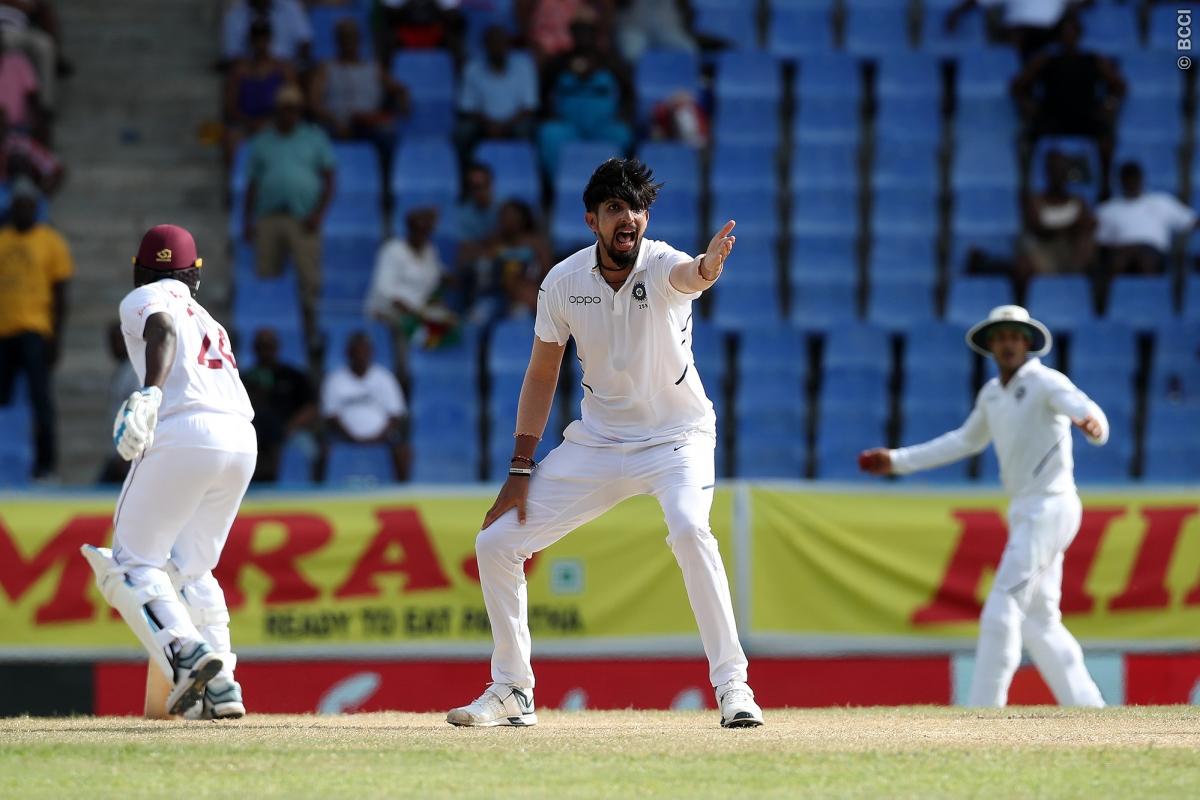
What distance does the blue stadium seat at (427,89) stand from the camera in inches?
Answer: 701

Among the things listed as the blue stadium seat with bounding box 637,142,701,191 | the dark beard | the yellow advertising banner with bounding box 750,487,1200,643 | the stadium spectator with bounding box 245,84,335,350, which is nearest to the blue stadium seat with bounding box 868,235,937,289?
the blue stadium seat with bounding box 637,142,701,191

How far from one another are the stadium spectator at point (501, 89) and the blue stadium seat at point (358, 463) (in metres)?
3.57

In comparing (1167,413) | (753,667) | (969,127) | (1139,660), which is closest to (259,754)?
(753,667)

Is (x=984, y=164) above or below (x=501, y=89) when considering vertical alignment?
below

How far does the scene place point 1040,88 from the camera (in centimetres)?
1772

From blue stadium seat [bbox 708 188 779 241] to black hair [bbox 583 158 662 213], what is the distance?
30.4ft

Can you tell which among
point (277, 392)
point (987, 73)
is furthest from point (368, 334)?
point (987, 73)

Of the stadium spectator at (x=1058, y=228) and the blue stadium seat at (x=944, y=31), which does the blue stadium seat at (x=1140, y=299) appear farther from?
the blue stadium seat at (x=944, y=31)

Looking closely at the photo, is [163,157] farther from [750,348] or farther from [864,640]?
[864,640]

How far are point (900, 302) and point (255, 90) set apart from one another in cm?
613

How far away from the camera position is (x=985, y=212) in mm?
17125

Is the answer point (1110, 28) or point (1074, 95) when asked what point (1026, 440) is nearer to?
point (1074, 95)

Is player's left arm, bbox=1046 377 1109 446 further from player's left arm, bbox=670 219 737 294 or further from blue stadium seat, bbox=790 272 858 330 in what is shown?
blue stadium seat, bbox=790 272 858 330

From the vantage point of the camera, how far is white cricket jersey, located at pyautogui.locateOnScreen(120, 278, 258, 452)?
8.13m
